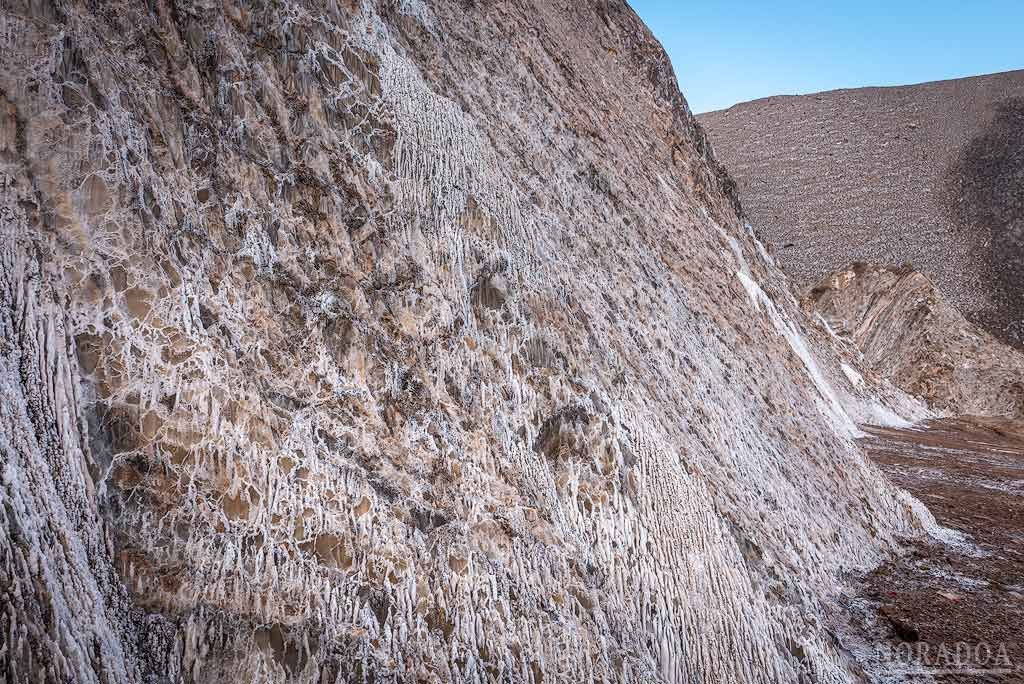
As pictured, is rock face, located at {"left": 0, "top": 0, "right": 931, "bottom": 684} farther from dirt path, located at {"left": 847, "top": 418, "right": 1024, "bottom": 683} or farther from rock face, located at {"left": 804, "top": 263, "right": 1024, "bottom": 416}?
rock face, located at {"left": 804, "top": 263, "right": 1024, "bottom": 416}

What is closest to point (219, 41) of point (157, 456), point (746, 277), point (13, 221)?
point (13, 221)

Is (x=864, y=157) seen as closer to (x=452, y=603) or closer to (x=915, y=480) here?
(x=915, y=480)

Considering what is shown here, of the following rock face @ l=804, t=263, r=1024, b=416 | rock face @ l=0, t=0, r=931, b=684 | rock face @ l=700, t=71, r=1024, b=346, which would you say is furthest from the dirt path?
rock face @ l=700, t=71, r=1024, b=346

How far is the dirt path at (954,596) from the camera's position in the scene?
4613mm

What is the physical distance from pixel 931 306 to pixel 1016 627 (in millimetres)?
21461

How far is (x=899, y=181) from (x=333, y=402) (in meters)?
50.4

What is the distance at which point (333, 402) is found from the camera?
364 centimetres

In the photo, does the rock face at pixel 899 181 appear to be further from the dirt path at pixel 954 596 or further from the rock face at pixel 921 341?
the dirt path at pixel 954 596

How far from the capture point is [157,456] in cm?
301

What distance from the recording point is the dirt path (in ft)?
15.1

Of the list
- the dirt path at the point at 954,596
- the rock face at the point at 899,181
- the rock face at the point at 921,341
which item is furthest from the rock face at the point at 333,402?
the rock face at the point at 899,181

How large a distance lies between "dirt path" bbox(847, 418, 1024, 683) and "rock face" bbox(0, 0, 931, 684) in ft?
1.18

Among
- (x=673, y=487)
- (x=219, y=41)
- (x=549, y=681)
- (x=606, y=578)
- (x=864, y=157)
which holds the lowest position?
(x=549, y=681)

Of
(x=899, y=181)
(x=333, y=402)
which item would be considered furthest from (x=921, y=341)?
(x=899, y=181)
